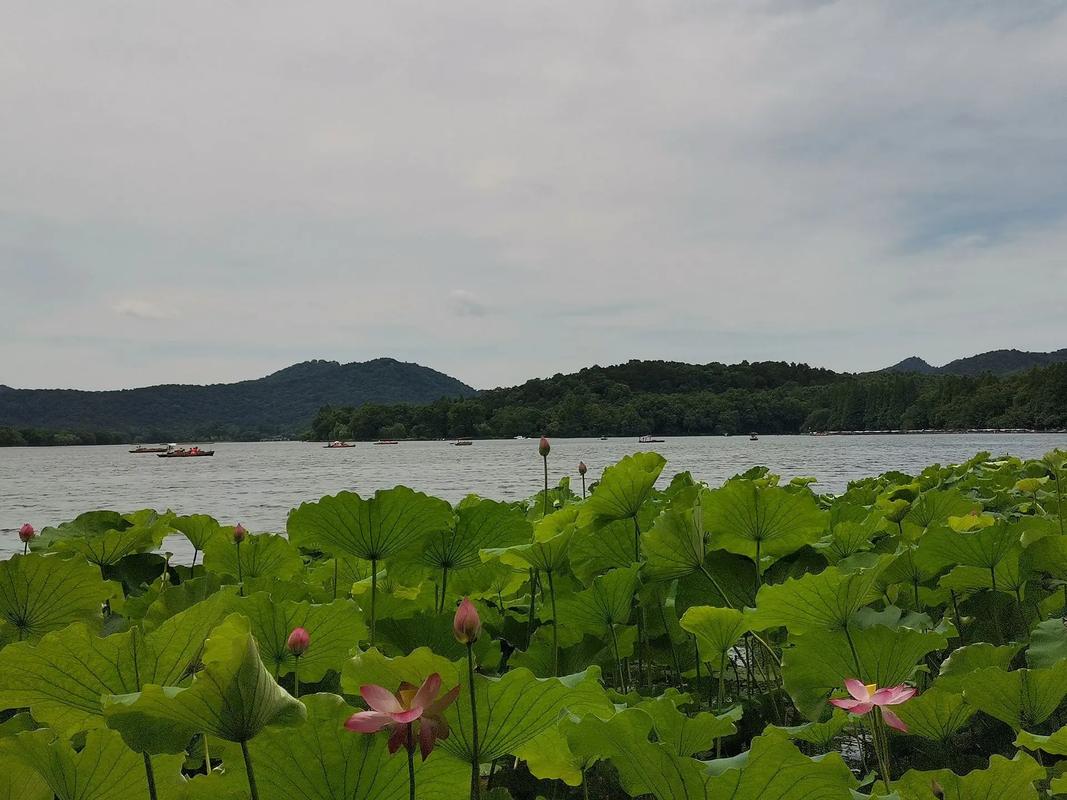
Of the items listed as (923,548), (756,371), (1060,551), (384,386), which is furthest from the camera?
(384,386)

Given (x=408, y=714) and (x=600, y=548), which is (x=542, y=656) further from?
(x=408, y=714)

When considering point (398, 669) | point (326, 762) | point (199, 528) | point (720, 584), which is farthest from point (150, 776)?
point (199, 528)

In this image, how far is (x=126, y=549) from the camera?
2.60 metres

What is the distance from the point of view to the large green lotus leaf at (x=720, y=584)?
7.23ft

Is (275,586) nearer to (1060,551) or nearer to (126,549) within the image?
(126,549)

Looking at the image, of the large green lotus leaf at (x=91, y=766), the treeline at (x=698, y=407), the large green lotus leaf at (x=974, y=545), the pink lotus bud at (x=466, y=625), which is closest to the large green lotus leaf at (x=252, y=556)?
the large green lotus leaf at (x=91, y=766)

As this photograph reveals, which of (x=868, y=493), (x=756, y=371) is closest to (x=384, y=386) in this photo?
(x=756, y=371)

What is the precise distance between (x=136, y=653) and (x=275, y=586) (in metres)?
1.06

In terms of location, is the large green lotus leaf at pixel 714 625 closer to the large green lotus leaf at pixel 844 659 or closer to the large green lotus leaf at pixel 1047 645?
the large green lotus leaf at pixel 844 659

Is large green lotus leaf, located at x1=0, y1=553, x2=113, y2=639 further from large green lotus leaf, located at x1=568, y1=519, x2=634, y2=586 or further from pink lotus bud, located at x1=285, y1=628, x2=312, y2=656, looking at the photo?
large green lotus leaf, located at x1=568, y1=519, x2=634, y2=586

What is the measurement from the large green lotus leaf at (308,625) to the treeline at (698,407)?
84.0 m

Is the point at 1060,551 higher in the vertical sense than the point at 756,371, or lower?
lower

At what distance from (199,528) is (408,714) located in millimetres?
2372

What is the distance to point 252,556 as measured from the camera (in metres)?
2.57
